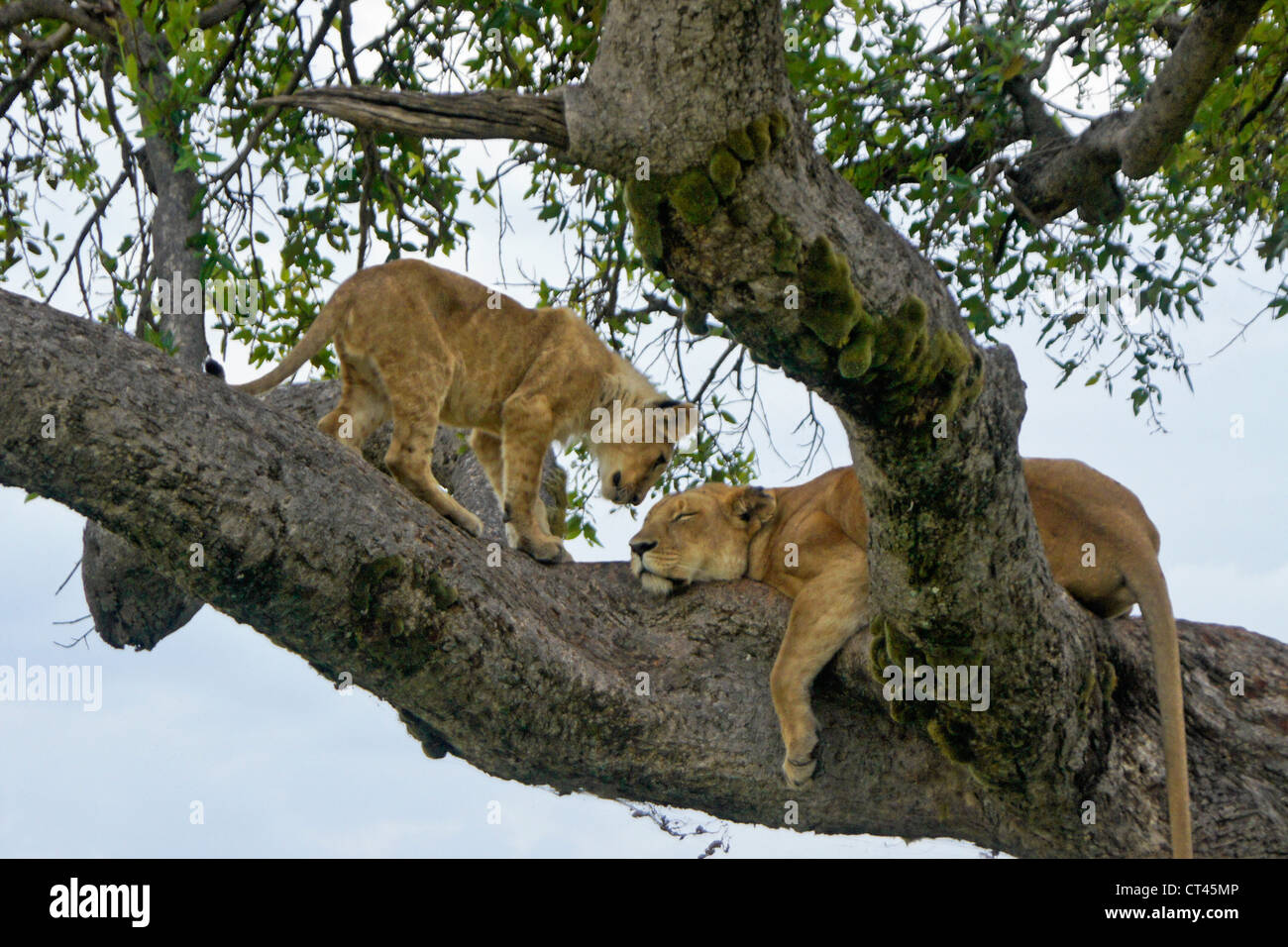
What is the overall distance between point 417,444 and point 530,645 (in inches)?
53.1

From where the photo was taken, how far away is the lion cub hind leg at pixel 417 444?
4.89 meters

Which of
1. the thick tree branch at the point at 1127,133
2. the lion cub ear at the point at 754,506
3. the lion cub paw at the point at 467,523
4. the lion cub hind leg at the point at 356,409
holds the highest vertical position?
the thick tree branch at the point at 1127,133

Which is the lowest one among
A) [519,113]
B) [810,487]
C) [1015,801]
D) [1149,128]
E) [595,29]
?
[1015,801]

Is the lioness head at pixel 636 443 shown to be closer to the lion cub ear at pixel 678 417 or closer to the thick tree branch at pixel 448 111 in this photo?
the lion cub ear at pixel 678 417

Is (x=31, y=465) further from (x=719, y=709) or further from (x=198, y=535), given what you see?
(x=719, y=709)

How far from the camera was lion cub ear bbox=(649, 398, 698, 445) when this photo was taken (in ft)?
20.1

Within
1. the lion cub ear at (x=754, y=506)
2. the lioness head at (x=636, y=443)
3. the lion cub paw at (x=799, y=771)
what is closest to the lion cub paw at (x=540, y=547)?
Result: the lion cub ear at (x=754, y=506)

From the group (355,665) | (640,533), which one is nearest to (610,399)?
(640,533)

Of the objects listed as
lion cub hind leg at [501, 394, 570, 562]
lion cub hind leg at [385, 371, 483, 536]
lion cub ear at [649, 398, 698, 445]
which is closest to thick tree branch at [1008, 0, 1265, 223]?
lion cub ear at [649, 398, 698, 445]

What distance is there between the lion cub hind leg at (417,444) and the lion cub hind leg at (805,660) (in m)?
1.45

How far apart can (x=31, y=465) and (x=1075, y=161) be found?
16.7 feet

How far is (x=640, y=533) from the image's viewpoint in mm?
4887

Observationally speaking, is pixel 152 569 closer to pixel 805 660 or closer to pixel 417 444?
pixel 417 444

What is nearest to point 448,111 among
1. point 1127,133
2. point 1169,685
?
point 1169,685
